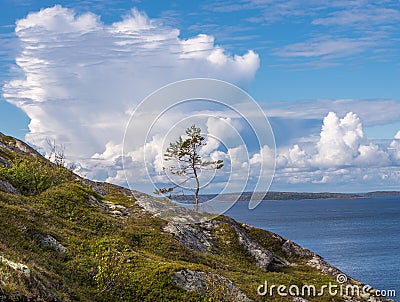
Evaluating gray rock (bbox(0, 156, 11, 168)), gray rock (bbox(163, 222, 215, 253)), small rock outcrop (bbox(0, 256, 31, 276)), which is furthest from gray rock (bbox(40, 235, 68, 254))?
gray rock (bbox(0, 156, 11, 168))

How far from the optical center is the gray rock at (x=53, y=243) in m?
24.2

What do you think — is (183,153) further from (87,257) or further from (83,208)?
(87,257)

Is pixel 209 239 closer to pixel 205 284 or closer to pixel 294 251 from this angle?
pixel 294 251

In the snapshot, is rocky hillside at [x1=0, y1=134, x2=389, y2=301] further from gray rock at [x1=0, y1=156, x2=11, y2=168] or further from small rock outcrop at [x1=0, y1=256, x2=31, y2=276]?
gray rock at [x1=0, y1=156, x2=11, y2=168]

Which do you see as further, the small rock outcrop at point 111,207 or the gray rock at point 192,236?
the small rock outcrop at point 111,207

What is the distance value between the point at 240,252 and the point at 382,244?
127972mm

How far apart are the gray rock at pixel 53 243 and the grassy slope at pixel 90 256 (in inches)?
11.4

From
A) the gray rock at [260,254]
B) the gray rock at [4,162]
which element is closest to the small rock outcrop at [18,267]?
the gray rock at [4,162]

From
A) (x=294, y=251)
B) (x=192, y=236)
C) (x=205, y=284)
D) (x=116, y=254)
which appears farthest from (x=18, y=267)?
(x=294, y=251)

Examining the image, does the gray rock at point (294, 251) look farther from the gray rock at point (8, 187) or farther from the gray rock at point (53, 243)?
the gray rock at point (53, 243)

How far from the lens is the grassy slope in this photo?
1877cm

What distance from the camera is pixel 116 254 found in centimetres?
2636

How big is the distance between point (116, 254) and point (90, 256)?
5.45 feet

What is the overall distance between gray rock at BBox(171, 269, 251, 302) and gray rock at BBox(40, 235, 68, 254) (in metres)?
6.02
